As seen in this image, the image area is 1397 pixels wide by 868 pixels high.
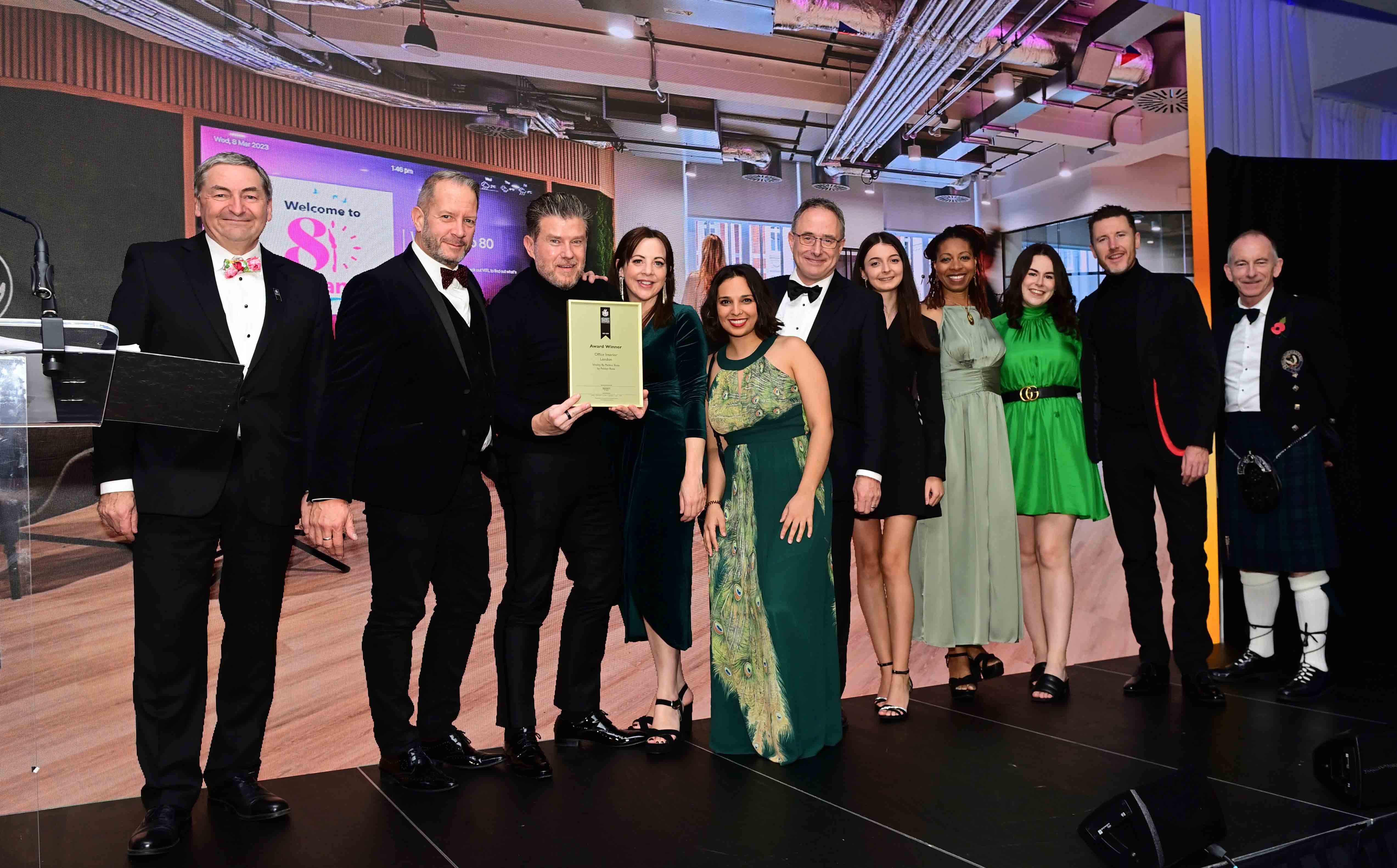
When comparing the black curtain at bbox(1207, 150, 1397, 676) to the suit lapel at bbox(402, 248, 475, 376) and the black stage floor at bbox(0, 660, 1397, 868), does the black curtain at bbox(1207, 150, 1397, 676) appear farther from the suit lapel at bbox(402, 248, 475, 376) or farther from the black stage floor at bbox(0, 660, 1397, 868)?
the suit lapel at bbox(402, 248, 475, 376)

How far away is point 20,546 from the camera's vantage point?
5.78ft

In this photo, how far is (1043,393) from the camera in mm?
3863

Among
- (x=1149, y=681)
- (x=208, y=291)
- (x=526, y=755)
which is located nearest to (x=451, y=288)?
(x=208, y=291)

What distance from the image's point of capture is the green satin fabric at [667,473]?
3092 millimetres

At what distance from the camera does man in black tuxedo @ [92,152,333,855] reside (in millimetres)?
2465

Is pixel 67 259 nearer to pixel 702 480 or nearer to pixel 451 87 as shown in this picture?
pixel 451 87

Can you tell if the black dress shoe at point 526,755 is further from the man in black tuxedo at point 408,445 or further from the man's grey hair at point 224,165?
the man's grey hair at point 224,165

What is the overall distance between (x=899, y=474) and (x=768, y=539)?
71 cm

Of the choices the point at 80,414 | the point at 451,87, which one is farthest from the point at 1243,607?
the point at 80,414

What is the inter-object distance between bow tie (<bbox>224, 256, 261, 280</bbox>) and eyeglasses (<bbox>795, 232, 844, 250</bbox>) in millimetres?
1748

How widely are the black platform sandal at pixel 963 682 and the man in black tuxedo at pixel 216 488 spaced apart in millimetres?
2500

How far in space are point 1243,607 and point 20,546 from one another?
5.08 m

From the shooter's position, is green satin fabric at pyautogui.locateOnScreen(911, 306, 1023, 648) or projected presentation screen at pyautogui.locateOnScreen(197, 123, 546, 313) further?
green satin fabric at pyautogui.locateOnScreen(911, 306, 1023, 648)

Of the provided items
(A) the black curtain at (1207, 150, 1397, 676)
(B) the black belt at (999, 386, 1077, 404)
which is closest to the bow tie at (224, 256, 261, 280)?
(B) the black belt at (999, 386, 1077, 404)
